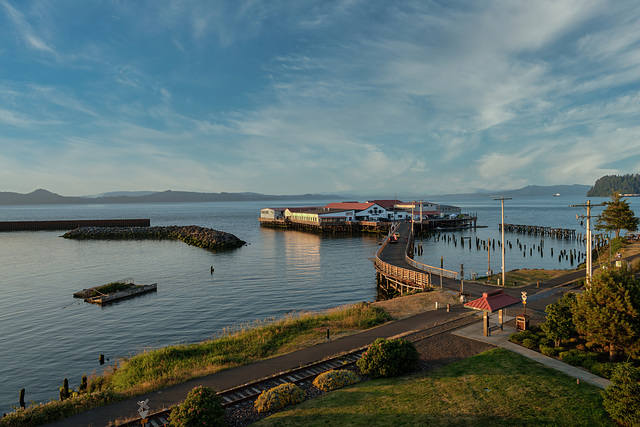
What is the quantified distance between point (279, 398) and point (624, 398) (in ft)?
49.3

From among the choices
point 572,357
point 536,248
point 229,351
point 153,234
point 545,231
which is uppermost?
point 545,231

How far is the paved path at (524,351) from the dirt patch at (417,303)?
6.67 m

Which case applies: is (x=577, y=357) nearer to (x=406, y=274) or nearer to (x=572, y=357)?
(x=572, y=357)

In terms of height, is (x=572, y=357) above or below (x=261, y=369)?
above

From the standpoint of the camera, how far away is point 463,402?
16.6 meters

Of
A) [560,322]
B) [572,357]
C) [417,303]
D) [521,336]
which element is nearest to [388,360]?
[521,336]

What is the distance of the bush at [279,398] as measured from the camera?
16.6 m

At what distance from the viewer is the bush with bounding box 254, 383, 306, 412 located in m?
16.6

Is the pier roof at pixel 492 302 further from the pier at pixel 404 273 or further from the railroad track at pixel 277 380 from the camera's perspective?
the pier at pixel 404 273

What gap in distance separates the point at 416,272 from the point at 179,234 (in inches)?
3873

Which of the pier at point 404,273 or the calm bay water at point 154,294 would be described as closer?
the calm bay water at point 154,294

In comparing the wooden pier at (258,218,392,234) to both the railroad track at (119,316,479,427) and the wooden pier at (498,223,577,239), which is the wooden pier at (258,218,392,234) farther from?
the railroad track at (119,316,479,427)

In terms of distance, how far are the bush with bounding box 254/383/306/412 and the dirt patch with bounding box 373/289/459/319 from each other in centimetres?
1692

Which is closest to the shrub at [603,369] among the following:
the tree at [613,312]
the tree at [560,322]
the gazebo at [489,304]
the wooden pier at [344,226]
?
the tree at [613,312]
